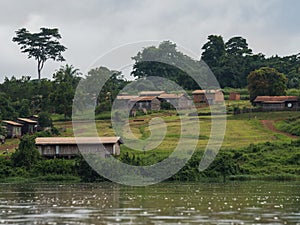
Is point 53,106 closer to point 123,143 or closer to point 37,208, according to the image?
point 123,143

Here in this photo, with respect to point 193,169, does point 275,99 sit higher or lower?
higher

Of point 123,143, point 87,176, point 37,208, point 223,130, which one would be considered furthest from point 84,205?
point 223,130

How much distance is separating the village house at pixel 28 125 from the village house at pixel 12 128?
5.68 feet

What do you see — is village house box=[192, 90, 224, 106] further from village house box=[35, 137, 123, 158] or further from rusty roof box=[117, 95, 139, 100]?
village house box=[35, 137, 123, 158]

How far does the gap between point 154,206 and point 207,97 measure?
252 feet

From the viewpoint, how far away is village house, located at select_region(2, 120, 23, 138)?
93.6 metres

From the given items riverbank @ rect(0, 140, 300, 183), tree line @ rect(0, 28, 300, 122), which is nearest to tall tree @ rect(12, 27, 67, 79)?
tree line @ rect(0, 28, 300, 122)

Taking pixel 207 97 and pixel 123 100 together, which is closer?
pixel 123 100

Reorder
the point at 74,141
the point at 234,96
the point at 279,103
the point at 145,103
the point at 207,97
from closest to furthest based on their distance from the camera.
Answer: the point at 74,141 < the point at 279,103 < the point at 145,103 < the point at 207,97 < the point at 234,96

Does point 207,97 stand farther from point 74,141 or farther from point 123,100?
point 74,141

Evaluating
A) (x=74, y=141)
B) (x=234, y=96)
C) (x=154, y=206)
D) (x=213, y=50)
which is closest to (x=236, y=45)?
(x=213, y=50)

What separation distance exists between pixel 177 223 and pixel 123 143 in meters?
49.1

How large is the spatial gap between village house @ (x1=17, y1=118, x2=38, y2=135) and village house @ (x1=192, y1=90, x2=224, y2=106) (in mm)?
25612

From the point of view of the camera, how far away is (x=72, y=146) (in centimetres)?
7625
